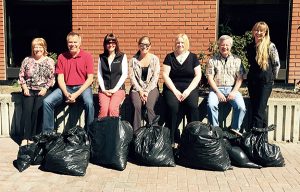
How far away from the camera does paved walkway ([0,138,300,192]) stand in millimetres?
4836

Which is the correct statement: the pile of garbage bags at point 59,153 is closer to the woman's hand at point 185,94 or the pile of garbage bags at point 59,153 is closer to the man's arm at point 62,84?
the man's arm at point 62,84

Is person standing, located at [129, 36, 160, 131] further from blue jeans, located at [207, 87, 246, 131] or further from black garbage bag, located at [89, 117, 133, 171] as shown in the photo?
blue jeans, located at [207, 87, 246, 131]

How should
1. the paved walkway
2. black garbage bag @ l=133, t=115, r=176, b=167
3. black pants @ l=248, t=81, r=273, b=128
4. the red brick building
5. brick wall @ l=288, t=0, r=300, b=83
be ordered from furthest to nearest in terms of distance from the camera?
the red brick building
brick wall @ l=288, t=0, r=300, b=83
black pants @ l=248, t=81, r=273, b=128
black garbage bag @ l=133, t=115, r=176, b=167
the paved walkway

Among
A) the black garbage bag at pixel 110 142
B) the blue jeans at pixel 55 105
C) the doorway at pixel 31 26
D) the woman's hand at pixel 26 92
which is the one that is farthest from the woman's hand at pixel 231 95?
the doorway at pixel 31 26

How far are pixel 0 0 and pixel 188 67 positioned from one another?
5015 millimetres

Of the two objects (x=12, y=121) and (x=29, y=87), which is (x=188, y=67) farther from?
(x=12, y=121)

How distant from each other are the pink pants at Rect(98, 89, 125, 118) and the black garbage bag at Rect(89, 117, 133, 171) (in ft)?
1.25

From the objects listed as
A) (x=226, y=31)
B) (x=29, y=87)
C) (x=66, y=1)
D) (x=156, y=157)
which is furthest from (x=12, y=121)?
(x=226, y=31)

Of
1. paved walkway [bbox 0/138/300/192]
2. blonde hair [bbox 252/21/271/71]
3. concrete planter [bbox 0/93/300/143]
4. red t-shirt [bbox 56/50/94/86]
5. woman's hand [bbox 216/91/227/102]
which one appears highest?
blonde hair [bbox 252/21/271/71]

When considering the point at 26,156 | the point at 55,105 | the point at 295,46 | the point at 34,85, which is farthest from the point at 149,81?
the point at 295,46

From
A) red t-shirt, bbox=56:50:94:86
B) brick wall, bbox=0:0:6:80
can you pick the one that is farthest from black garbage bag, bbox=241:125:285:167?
brick wall, bbox=0:0:6:80

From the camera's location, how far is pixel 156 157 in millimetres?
5547

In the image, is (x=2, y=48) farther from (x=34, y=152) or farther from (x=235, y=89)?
(x=235, y=89)

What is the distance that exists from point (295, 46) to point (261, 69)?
295 centimetres
